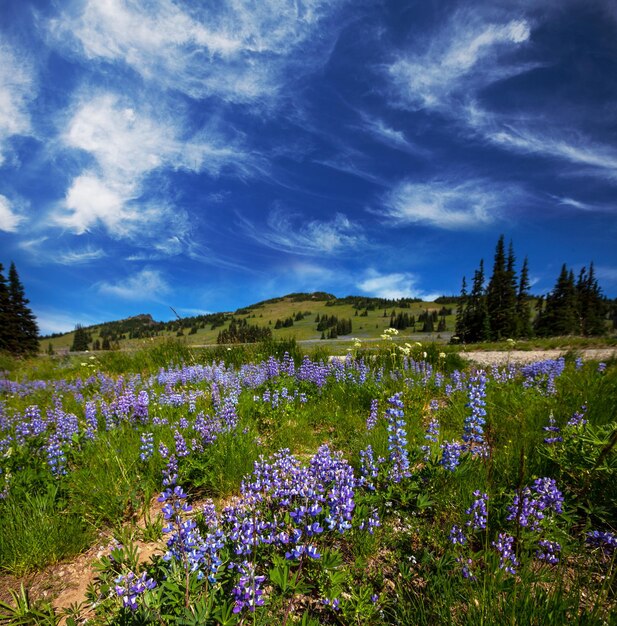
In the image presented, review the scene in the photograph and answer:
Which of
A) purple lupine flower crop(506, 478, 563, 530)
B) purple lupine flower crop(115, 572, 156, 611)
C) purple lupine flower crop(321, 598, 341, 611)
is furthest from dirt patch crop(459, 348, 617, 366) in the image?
purple lupine flower crop(115, 572, 156, 611)

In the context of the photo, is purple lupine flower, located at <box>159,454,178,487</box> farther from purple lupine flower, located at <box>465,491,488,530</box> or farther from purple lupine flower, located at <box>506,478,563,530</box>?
purple lupine flower, located at <box>506,478,563,530</box>

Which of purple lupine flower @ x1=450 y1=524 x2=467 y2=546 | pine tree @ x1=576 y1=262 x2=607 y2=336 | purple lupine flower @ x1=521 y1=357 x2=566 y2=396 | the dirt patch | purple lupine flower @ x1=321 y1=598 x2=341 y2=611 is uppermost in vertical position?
pine tree @ x1=576 y1=262 x2=607 y2=336

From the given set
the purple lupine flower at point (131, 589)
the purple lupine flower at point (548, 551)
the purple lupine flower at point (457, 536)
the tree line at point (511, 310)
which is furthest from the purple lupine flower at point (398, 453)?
the tree line at point (511, 310)

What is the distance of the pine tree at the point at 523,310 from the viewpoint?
58.2 metres

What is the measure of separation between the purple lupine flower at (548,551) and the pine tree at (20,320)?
2456 inches

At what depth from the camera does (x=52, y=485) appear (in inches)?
164

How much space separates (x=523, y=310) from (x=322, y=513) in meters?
77.9

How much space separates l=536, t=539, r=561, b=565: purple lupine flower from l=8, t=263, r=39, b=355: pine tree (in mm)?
62385

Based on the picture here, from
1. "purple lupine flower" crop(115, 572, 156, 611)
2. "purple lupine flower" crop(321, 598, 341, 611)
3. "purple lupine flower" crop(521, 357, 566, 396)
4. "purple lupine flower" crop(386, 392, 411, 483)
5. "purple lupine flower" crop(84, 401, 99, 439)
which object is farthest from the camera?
"purple lupine flower" crop(521, 357, 566, 396)

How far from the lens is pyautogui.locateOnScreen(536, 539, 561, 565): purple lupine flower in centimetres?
273

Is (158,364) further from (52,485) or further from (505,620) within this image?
(505,620)

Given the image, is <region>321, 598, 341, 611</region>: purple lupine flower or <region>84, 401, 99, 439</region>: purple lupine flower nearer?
<region>321, 598, 341, 611</region>: purple lupine flower

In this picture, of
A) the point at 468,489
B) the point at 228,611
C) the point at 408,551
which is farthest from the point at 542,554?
the point at 228,611

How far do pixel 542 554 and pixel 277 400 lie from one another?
4779 millimetres
